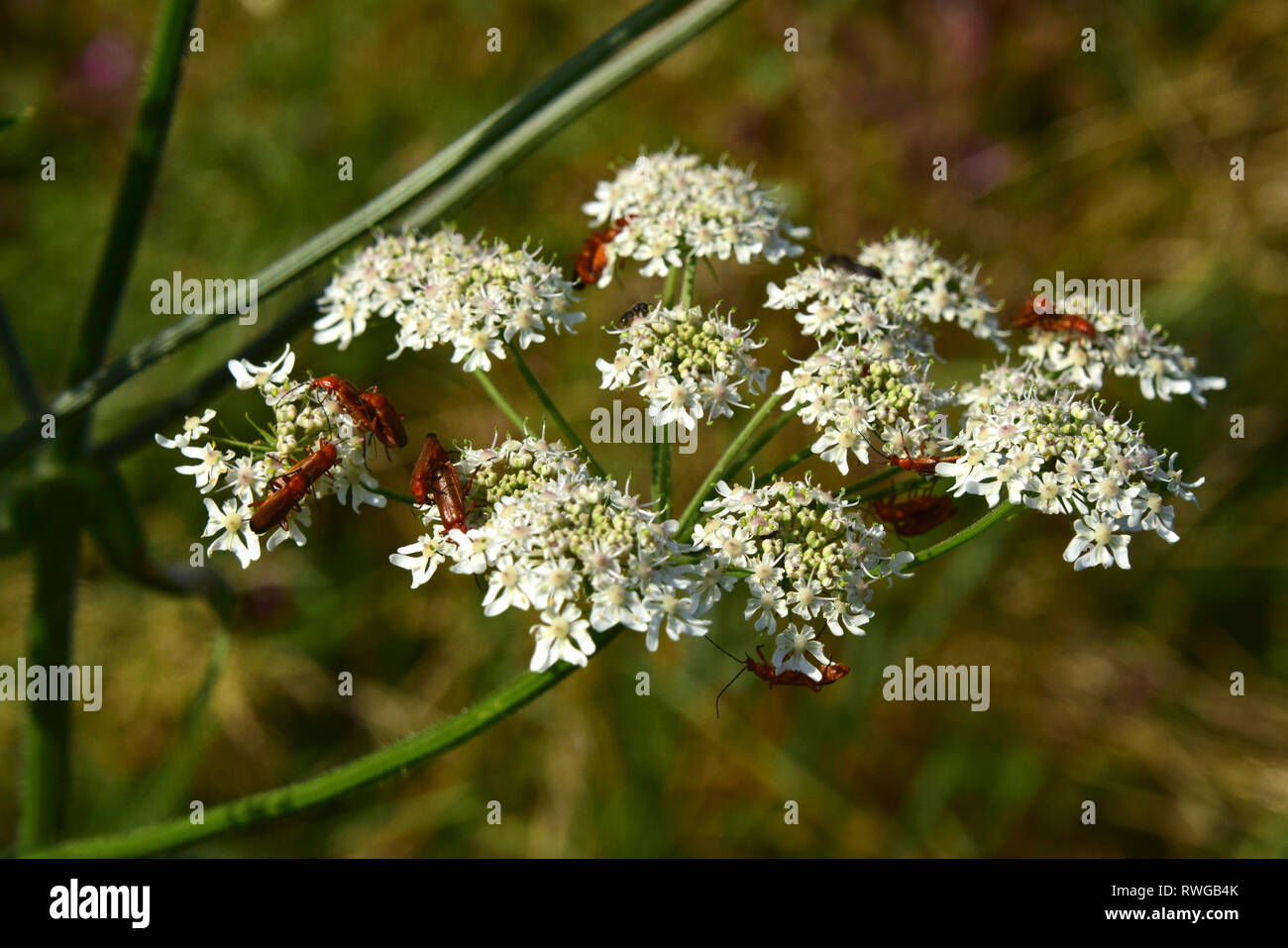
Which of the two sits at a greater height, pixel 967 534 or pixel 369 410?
pixel 369 410

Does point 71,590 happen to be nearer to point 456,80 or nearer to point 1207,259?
point 456,80

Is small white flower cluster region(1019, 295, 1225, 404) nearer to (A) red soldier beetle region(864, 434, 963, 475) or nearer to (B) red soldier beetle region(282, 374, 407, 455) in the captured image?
(A) red soldier beetle region(864, 434, 963, 475)

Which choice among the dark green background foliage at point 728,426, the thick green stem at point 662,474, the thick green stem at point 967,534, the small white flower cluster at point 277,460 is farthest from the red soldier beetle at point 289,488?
the dark green background foliage at point 728,426

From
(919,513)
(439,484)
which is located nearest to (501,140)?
(439,484)

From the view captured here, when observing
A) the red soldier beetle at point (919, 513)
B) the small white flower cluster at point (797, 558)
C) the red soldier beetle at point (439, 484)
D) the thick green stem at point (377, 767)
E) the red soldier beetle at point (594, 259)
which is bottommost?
the thick green stem at point (377, 767)

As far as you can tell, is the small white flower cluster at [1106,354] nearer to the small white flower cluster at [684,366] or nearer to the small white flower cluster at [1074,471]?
the small white flower cluster at [1074,471]

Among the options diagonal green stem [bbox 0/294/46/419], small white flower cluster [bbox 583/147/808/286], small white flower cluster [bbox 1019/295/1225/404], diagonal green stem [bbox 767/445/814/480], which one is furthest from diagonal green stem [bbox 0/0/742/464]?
small white flower cluster [bbox 1019/295/1225/404]

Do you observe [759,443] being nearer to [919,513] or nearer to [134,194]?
[919,513]
